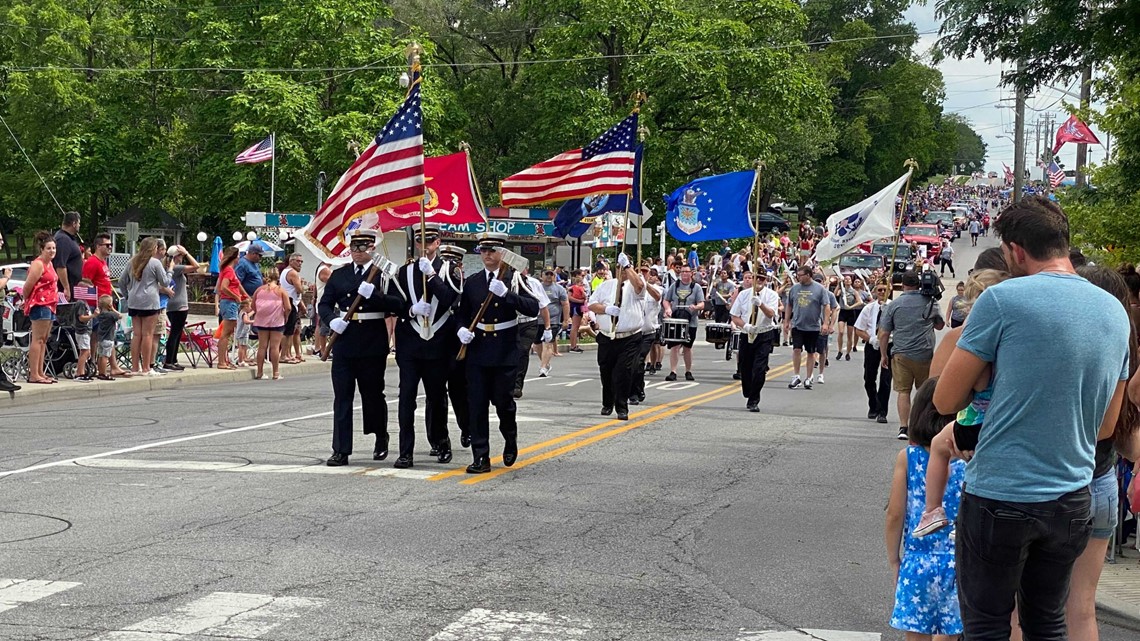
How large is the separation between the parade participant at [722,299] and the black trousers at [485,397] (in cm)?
1908

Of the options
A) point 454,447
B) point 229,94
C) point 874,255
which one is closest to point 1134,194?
point 454,447

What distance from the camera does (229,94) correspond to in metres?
49.8

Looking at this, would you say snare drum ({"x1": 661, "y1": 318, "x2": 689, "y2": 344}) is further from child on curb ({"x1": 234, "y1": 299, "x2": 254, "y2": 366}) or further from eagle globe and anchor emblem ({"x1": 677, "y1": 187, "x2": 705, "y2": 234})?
child on curb ({"x1": 234, "y1": 299, "x2": 254, "y2": 366})

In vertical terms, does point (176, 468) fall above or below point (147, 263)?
below

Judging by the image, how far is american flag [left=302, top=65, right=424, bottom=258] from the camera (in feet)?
46.7

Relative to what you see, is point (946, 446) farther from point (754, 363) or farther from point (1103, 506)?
point (754, 363)

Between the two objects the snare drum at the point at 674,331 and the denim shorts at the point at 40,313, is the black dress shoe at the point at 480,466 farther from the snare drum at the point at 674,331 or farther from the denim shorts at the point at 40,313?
the snare drum at the point at 674,331

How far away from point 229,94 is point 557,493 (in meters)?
41.7

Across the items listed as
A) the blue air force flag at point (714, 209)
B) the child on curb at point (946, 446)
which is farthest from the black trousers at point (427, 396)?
the blue air force flag at point (714, 209)

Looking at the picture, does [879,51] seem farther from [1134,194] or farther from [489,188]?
[1134,194]

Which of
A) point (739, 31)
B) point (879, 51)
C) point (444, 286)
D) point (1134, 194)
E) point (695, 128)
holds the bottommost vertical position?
point (444, 286)

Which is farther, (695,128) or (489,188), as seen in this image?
(489,188)

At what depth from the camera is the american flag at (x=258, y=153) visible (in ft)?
144

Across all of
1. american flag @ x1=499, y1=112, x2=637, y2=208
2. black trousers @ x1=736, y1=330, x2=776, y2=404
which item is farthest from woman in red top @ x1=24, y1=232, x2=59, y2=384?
black trousers @ x1=736, y1=330, x2=776, y2=404
